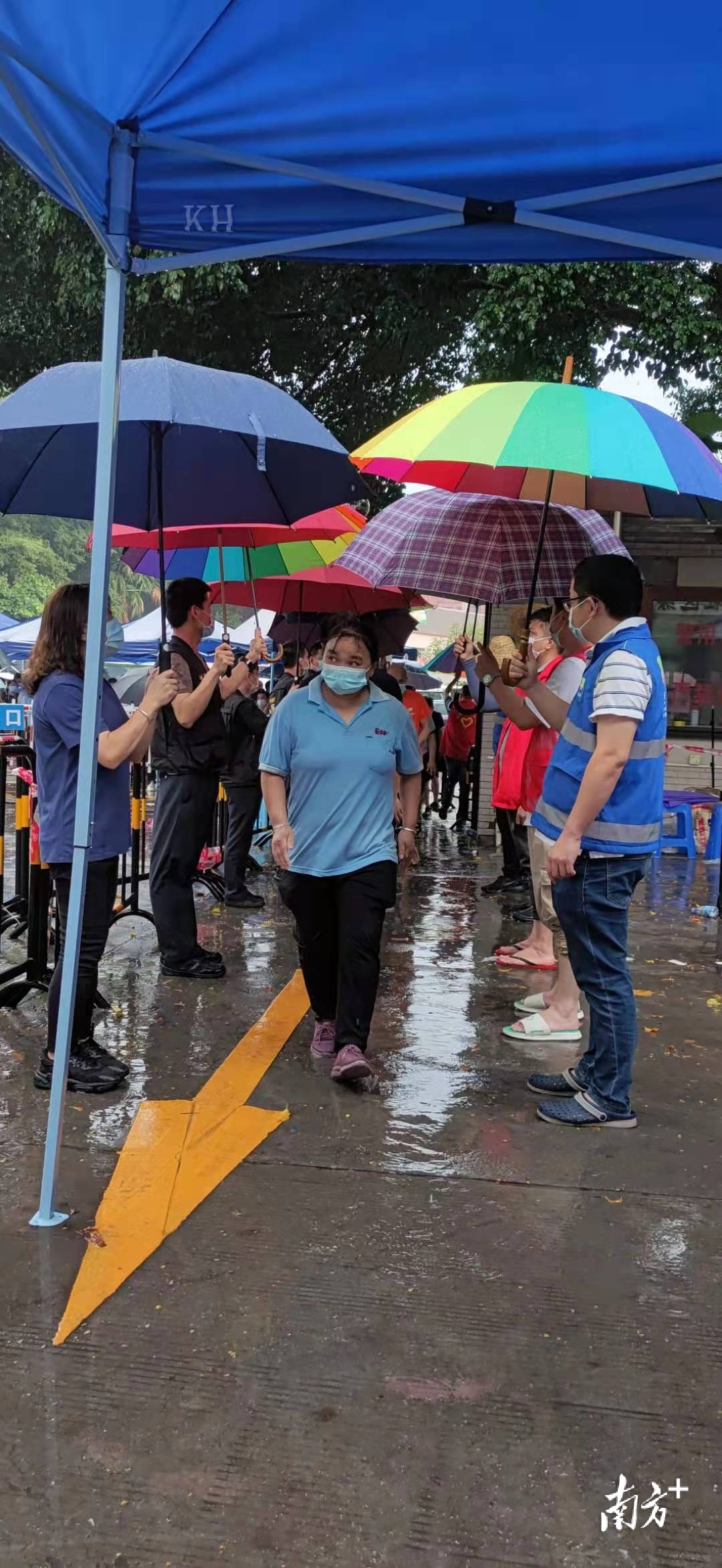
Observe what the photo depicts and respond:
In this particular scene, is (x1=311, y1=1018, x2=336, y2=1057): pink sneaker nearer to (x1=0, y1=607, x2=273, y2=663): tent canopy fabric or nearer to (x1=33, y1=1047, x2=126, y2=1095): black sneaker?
(x1=33, y1=1047, x2=126, y2=1095): black sneaker

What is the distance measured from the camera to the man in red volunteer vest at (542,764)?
5.31 metres

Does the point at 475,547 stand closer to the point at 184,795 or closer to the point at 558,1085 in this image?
the point at 184,795

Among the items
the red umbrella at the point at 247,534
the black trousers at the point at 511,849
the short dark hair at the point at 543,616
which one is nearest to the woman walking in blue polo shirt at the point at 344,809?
the short dark hair at the point at 543,616

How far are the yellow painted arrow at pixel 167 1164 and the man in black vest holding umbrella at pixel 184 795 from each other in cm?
126

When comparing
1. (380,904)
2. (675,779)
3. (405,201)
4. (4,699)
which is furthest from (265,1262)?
(4,699)

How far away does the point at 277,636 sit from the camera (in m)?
13.7

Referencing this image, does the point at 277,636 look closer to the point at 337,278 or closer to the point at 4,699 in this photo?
the point at 337,278

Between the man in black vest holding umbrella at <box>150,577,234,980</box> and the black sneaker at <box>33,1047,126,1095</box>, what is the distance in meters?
1.72

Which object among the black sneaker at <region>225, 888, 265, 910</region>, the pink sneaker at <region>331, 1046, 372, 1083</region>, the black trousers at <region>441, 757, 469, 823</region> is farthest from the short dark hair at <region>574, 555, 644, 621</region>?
the black trousers at <region>441, 757, 469, 823</region>

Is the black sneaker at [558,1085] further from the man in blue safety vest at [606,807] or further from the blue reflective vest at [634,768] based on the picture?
the blue reflective vest at [634,768]

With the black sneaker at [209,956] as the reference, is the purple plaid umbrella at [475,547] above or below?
above

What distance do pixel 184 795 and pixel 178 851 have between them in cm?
30

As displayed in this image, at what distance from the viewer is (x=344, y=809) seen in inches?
188

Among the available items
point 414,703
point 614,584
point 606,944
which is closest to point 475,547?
point 614,584
